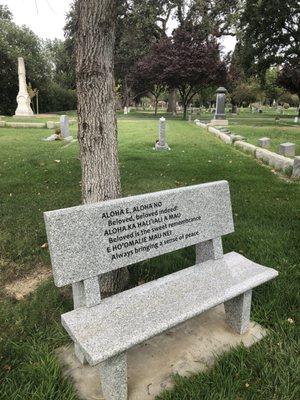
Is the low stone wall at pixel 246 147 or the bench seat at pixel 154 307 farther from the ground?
the low stone wall at pixel 246 147

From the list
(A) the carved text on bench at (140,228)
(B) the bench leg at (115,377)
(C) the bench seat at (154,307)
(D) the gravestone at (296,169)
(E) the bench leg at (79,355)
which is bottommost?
(E) the bench leg at (79,355)

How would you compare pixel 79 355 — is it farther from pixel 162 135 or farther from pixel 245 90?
pixel 245 90

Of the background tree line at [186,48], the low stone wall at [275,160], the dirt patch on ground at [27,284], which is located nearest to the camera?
the dirt patch on ground at [27,284]

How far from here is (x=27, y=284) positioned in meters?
3.43

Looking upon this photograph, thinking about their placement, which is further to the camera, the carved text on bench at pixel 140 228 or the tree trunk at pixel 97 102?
the tree trunk at pixel 97 102

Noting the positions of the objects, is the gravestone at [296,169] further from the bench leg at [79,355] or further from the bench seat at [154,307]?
the bench leg at [79,355]

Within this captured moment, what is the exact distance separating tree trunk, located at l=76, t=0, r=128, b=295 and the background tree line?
24.7 m

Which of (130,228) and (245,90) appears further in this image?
(245,90)

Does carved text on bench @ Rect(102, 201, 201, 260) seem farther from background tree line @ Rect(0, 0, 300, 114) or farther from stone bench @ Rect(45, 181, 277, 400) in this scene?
background tree line @ Rect(0, 0, 300, 114)

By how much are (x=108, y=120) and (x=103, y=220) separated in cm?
94

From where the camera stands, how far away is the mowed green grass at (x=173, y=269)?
86.9 inches

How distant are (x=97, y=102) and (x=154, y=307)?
165 centimetres

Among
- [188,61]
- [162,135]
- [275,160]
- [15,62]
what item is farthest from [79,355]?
[15,62]

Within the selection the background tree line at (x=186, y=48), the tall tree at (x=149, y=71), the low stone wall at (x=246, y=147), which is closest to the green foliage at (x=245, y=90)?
the background tree line at (x=186, y=48)
